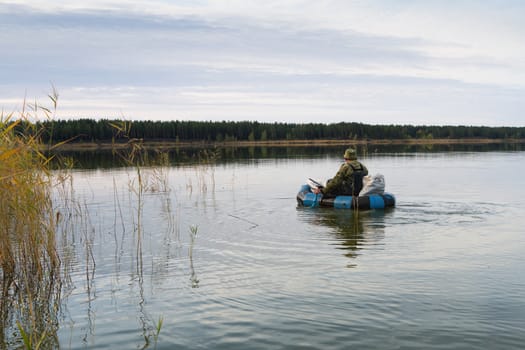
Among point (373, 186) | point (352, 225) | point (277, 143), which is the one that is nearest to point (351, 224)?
point (352, 225)

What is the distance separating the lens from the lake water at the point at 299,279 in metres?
5.77

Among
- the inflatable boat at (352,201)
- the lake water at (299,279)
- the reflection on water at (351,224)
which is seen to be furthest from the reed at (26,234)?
the inflatable boat at (352,201)

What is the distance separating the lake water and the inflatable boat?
27 cm

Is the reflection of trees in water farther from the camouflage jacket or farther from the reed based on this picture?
the reed

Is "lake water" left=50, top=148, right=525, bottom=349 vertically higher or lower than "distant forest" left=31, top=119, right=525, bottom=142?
lower

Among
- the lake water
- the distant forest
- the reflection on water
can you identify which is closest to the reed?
the lake water

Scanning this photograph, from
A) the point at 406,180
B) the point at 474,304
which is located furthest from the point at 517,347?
the point at 406,180

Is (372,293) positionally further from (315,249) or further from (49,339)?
(49,339)

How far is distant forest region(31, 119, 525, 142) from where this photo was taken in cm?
9362

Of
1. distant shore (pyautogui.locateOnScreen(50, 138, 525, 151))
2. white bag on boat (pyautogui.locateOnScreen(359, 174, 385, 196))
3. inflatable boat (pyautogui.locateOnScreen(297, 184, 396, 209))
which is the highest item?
distant shore (pyautogui.locateOnScreen(50, 138, 525, 151))

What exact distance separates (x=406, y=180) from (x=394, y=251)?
48.6 feet

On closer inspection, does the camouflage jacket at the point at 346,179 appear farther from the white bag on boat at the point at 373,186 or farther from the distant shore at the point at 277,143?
the distant shore at the point at 277,143

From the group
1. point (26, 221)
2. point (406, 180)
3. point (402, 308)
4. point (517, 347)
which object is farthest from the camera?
point (406, 180)

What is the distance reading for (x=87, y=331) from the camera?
238 inches
